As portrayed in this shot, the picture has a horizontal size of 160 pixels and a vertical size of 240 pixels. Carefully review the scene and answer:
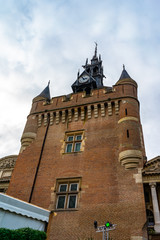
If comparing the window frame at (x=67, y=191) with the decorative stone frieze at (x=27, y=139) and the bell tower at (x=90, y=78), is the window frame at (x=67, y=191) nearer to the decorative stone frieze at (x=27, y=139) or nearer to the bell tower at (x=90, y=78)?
the decorative stone frieze at (x=27, y=139)

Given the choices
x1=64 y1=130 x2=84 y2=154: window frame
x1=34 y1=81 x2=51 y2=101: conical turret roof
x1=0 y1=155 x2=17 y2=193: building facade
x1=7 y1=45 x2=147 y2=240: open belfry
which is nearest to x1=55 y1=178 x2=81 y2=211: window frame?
x1=7 y1=45 x2=147 y2=240: open belfry

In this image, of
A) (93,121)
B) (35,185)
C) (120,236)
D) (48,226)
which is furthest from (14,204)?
(93,121)

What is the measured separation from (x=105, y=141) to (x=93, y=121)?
222cm

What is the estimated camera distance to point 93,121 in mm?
16000

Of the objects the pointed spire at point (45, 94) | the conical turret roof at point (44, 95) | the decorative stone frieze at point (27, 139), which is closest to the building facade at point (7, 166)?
the decorative stone frieze at point (27, 139)

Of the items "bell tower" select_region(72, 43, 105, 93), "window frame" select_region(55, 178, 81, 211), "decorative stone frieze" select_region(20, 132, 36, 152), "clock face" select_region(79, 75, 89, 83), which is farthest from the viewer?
"clock face" select_region(79, 75, 89, 83)

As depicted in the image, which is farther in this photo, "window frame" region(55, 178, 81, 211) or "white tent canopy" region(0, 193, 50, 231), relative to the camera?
"window frame" region(55, 178, 81, 211)

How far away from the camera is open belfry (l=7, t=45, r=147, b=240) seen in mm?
11281

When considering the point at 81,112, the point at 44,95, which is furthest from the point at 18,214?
the point at 44,95

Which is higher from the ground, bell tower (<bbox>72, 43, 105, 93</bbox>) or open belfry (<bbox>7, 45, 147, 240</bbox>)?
bell tower (<bbox>72, 43, 105, 93</bbox>)

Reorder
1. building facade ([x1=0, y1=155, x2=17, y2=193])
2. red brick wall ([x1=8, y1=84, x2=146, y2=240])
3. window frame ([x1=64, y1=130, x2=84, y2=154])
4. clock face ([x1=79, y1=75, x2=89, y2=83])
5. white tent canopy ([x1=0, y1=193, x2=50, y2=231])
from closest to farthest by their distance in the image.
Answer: white tent canopy ([x1=0, y1=193, x2=50, y2=231]), red brick wall ([x1=8, y1=84, x2=146, y2=240]), window frame ([x1=64, y1=130, x2=84, y2=154]), building facade ([x1=0, y1=155, x2=17, y2=193]), clock face ([x1=79, y1=75, x2=89, y2=83])

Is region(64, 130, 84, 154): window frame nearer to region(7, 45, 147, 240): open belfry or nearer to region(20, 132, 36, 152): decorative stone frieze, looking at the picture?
region(7, 45, 147, 240): open belfry

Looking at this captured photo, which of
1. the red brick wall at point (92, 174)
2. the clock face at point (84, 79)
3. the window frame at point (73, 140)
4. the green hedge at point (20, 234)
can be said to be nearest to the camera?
the green hedge at point (20, 234)

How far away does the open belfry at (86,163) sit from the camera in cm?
1128
